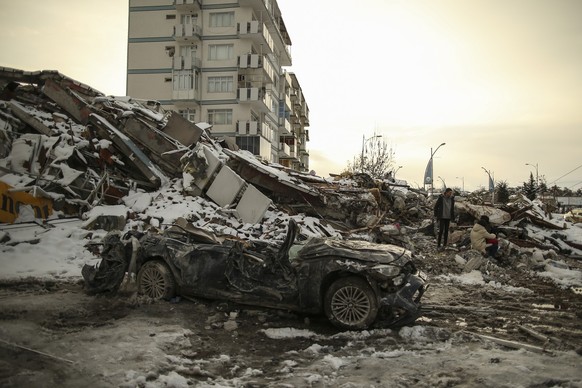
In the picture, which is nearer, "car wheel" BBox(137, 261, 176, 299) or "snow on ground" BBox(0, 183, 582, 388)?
"snow on ground" BBox(0, 183, 582, 388)

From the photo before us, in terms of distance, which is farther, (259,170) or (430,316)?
Answer: (259,170)

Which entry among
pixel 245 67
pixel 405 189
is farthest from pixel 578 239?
pixel 245 67

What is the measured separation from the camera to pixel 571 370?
405 cm

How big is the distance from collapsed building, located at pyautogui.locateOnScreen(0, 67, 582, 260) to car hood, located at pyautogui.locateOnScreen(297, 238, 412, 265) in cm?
719

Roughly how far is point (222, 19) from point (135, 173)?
3124cm

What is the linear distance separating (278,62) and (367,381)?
165ft

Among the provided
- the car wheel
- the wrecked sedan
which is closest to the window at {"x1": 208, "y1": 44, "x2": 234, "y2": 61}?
the wrecked sedan

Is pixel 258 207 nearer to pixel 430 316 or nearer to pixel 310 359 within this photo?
pixel 430 316

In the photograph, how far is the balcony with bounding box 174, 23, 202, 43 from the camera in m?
40.0

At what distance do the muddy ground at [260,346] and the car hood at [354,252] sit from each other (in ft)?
2.99

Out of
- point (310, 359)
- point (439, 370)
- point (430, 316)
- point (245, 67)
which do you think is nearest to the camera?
point (439, 370)

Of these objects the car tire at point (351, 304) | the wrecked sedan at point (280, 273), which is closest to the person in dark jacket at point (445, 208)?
the wrecked sedan at point (280, 273)

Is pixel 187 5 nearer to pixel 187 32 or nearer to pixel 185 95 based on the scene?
pixel 187 32

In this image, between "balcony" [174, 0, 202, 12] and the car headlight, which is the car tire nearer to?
the car headlight
